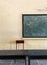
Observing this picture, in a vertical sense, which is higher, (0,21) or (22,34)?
(0,21)

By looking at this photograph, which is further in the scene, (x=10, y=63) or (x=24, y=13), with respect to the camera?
(x=24, y=13)

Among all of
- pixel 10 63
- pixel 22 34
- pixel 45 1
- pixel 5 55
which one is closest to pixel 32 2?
pixel 45 1

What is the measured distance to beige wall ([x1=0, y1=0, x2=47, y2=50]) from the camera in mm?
4973

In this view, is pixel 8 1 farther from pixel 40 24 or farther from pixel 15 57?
pixel 15 57

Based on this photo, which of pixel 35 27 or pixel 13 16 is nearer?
pixel 13 16

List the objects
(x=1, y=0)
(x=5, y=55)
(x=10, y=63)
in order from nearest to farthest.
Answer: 1. (x=5, y=55)
2. (x=10, y=63)
3. (x=1, y=0)

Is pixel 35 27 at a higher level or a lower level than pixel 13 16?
lower

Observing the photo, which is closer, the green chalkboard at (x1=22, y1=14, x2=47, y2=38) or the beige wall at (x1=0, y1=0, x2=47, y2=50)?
the beige wall at (x1=0, y1=0, x2=47, y2=50)

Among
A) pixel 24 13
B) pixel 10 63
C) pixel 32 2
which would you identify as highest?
pixel 32 2

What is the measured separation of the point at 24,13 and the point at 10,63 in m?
1.65

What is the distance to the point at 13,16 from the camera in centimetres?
499

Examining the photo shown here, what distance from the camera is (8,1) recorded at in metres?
4.96

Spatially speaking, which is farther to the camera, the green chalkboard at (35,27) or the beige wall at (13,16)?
the green chalkboard at (35,27)

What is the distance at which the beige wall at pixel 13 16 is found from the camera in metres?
4.97
